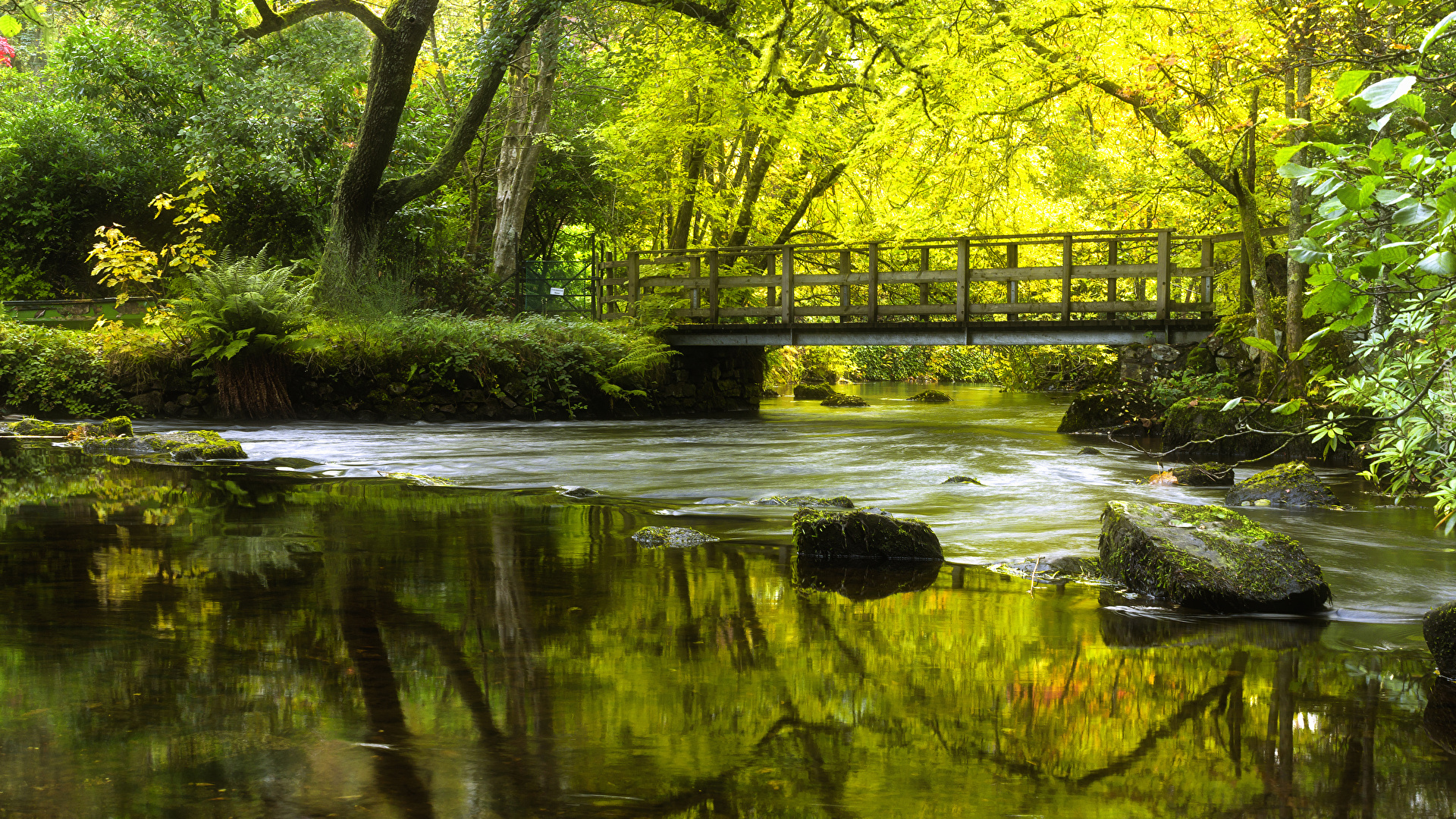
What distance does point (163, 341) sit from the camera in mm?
13758

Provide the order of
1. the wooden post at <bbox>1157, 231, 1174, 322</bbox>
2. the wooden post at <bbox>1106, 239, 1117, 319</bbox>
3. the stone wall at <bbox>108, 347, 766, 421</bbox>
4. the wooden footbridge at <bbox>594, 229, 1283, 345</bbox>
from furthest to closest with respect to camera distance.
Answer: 1. the wooden post at <bbox>1106, 239, 1117, 319</bbox>
2. the wooden footbridge at <bbox>594, 229, 1283, 345</bbox>
3. the wooden post at <bbox>1157, 231, 1174, 322</bbox>
4. the stone wall at <bbox>108, 347, 766, 421</bbox>

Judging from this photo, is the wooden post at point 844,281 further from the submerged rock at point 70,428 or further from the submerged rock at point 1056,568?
the submerged rock at point 1056,568

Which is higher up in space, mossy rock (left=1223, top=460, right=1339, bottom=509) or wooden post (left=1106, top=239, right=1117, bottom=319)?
wooden post (left=1106, top=239, right=1117, bottom=319)

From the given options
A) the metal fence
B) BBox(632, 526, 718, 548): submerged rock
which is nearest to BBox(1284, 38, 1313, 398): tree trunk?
BBox(632, 526, 718, 548): submerged rock

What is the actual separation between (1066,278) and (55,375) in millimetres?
13060

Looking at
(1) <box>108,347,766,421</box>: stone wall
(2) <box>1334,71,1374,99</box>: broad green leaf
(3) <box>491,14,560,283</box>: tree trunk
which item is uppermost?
(3) <box>491,14,560,283</box>: tree trunk

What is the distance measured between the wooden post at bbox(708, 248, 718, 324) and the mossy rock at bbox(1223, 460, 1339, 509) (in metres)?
10.5

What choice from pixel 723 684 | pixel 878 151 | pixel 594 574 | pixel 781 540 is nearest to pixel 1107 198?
pixel 878 151

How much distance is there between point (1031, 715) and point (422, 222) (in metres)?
17.9

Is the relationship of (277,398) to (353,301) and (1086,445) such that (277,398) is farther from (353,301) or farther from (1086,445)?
(1086,445)

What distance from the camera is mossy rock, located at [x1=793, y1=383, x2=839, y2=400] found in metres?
25.4

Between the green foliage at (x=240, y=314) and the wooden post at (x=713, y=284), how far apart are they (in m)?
6.36

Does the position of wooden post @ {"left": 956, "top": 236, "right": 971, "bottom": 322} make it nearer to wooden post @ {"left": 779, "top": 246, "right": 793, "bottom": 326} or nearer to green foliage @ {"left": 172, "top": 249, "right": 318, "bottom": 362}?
wooden post @ {"left": 779, "top": 246, "right": 793, "bottom": 326}

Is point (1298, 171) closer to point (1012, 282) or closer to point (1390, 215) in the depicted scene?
point (1390, 215)
